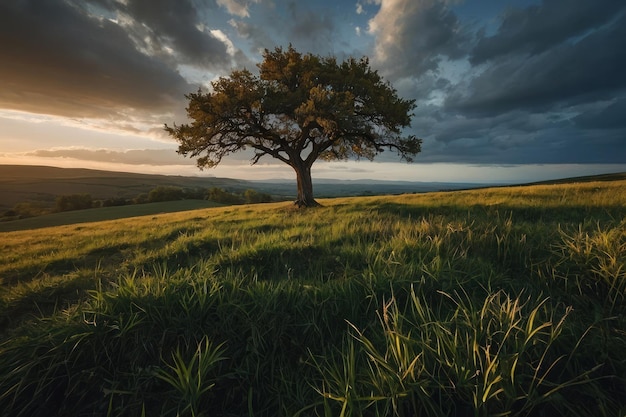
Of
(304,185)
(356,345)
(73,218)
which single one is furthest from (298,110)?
(73,218)

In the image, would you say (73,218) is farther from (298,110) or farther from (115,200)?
(298,110)

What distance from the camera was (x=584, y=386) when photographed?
1950mm

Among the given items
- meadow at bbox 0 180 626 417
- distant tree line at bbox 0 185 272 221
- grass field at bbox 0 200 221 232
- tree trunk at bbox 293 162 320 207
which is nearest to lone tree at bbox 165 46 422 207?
tree trunk at bbox 293 162 320 207

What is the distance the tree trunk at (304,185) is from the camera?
76.9 ft

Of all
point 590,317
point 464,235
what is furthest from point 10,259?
point 590,317

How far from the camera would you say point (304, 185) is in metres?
23.6

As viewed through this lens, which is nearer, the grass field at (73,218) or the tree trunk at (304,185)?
the tree trunk at (304,185)

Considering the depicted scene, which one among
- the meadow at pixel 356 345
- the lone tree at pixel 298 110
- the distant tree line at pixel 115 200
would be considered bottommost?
the distant tree line at pixel 115 200

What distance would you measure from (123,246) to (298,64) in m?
18.1

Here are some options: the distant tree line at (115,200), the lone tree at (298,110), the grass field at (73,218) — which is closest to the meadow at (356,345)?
the lone tree at (298,110)

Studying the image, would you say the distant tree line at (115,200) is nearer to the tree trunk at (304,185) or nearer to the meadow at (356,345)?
the tree trunk at (304,185)

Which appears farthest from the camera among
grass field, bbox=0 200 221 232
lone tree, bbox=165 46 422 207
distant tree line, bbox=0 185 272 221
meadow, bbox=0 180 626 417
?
distant tree line, bbox=0 185 272 221

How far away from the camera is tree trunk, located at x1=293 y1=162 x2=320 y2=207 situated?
2345 centimetres

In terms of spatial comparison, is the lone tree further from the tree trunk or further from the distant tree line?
the distant tree line
